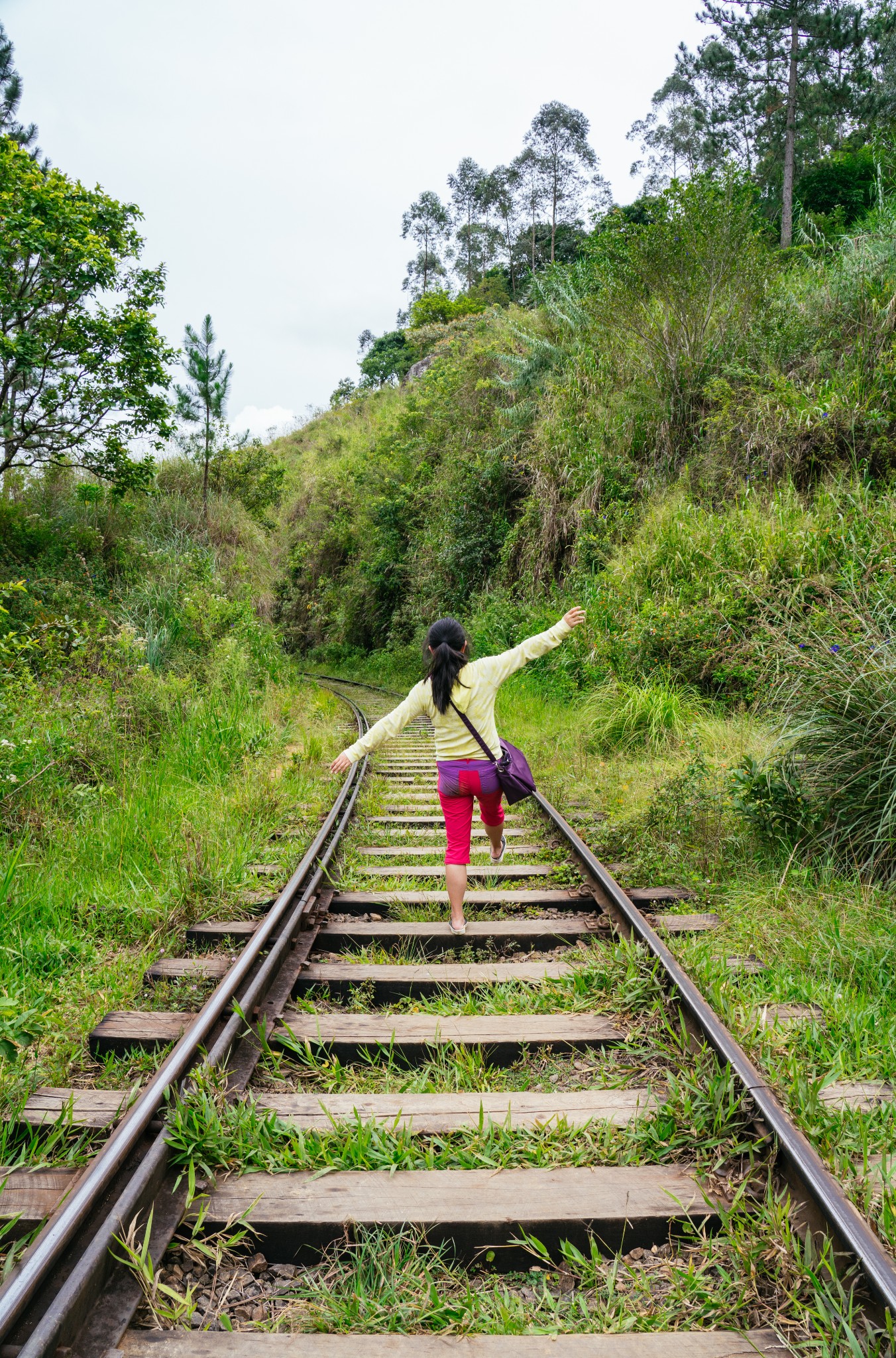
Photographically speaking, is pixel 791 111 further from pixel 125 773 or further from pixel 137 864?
pixel 137 864

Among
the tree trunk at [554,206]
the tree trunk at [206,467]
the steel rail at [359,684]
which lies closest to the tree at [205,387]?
the tree trunk at [206,467]

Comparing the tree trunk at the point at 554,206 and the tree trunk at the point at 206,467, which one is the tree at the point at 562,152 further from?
the tree trunk at the point at 206,467

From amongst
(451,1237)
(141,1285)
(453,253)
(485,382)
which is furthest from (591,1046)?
(453,253)

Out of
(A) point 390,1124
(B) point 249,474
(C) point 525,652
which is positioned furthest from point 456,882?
(B) point 249,474

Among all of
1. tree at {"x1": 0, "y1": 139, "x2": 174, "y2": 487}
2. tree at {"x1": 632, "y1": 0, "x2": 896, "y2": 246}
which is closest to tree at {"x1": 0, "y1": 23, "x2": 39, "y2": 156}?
tree at {"x1": 0, "y1": 139, "x2": 174, "y2": 487}

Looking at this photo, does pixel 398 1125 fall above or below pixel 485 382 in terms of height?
below

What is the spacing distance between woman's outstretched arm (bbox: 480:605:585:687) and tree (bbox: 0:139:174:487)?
14579 mm

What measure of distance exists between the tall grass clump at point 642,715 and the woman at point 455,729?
341cm

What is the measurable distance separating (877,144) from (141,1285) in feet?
94.6

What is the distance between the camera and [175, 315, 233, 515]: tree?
59.7 feet

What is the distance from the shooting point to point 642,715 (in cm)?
766

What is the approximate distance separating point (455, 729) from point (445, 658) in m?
0.40

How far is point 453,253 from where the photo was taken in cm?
5756

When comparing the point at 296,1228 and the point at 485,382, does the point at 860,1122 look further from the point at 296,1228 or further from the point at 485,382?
the point at 485,382
